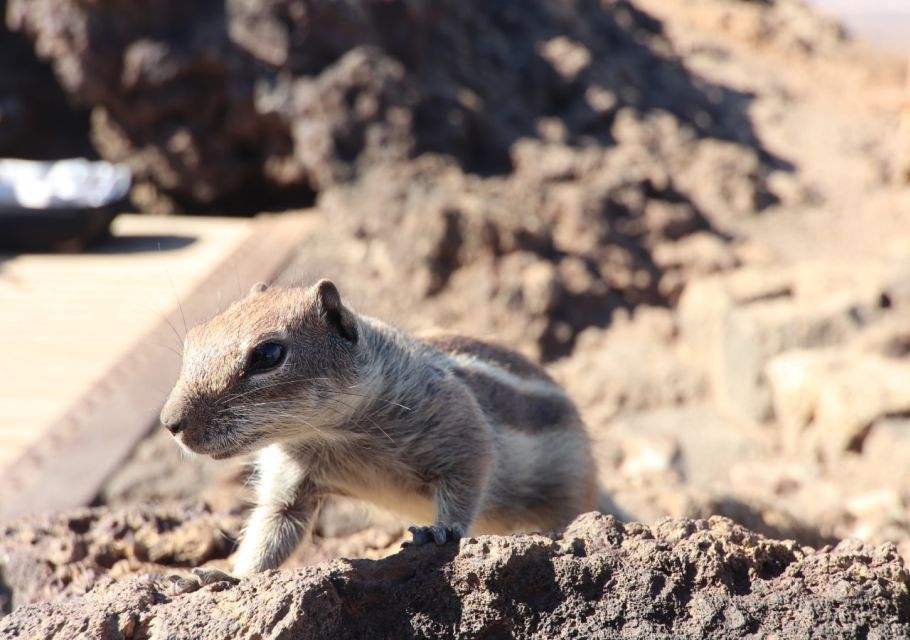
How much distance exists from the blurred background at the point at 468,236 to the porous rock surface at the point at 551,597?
1.12 metres

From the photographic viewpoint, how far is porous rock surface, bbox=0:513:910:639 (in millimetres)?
2047

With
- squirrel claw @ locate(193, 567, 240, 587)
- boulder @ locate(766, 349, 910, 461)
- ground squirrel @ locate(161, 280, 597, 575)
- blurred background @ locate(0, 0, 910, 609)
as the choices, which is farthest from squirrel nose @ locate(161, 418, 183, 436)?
boulder @ locate(766, 349, 910, 461)

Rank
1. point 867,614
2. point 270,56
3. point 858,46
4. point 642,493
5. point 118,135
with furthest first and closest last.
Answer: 1. point 858,46
2. point 118,135
3. point 270,56
4. point 642,493
5. point 867,614

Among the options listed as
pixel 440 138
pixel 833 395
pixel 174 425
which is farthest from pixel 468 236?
pixel 174 425

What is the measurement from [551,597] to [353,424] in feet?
3.29

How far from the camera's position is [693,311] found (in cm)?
723

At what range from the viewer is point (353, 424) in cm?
295

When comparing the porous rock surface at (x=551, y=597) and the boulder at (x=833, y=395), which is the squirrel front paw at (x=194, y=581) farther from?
the boulder at (x=833, y=395)

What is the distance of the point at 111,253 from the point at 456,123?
376 centimetres

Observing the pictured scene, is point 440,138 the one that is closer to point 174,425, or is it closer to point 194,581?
point 174,425

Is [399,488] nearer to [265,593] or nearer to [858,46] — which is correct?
[265,593]

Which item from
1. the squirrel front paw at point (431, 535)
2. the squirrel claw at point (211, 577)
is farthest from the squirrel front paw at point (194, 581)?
the squirrel front paw at point (431, 535)

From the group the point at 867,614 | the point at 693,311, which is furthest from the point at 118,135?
the point at 867,614

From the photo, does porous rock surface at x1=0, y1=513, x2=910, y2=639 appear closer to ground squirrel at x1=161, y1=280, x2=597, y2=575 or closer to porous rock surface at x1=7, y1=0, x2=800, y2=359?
ground squirrel at x1=161, y1=280, x2=597, y2=575
